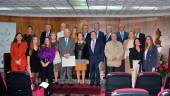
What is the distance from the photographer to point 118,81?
6531mm

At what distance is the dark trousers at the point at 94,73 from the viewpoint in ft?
31.5

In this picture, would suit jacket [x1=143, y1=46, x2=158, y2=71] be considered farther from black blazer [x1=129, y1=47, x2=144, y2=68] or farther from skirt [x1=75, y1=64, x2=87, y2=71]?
skirt [x1=75, y1=64, x2=87, y2=71]

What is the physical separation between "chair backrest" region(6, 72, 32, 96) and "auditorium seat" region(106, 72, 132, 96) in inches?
68.9

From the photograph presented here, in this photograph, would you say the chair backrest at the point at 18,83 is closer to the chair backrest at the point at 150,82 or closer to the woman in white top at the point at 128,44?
the chair backrest at the point at 150,82

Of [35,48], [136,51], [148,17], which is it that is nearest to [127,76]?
[136,51]

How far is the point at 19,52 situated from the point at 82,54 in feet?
6.41

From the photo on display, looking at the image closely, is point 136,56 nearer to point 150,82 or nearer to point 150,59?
point 150,59

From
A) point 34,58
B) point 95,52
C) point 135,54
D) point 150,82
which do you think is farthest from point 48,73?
point 150,82

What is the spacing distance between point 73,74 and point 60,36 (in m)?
1.37

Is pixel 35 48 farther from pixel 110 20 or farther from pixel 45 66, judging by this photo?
pixel 110 20

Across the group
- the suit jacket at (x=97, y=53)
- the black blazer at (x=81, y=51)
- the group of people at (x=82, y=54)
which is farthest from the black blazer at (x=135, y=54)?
the black blazer at (x=81, y=51)

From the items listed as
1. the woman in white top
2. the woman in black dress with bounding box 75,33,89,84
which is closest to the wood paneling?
the woman in white top

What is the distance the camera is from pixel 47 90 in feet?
27.6

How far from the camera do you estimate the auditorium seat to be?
6477 mm
